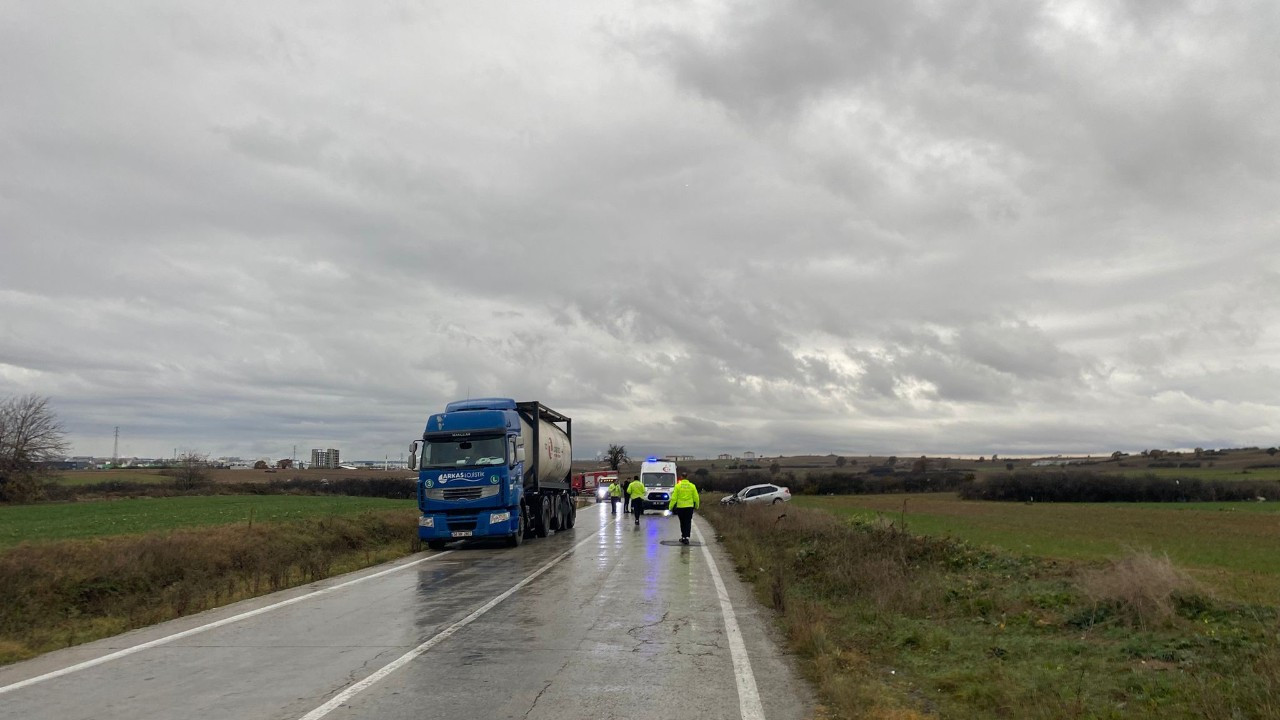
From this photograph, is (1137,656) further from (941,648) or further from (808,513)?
(808,513)

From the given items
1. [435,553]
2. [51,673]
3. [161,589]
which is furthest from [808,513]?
[51,673]

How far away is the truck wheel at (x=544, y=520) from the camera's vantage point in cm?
2525

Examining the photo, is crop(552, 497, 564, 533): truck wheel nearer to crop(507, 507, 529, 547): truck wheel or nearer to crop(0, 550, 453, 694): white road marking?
crop(507, 507, 529, 547): truck wheel

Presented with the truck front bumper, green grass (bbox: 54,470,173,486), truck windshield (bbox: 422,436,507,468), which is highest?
truck windshield (bbox: 422,436,507,468)

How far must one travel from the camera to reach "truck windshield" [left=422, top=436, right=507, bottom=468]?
20938 mm

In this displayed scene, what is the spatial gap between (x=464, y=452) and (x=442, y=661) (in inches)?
532

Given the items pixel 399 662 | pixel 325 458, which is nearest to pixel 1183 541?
pixel 399 662

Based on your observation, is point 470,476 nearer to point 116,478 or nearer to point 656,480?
point 656,480

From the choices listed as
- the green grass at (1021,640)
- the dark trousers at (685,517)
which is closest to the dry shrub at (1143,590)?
the green grass at (1021,640)

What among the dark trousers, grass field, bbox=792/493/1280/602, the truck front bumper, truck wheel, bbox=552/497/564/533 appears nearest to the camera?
grass field, bbox=792/493/1280/602

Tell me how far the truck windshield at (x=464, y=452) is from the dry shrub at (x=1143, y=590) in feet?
46.3

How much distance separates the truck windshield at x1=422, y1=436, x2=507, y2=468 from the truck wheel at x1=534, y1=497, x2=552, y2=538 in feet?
15.4

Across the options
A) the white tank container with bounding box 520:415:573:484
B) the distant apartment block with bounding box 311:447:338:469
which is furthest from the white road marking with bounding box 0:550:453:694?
the distant apartment block with bounding box 311:447:338:469

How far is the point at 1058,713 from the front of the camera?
587 cm
